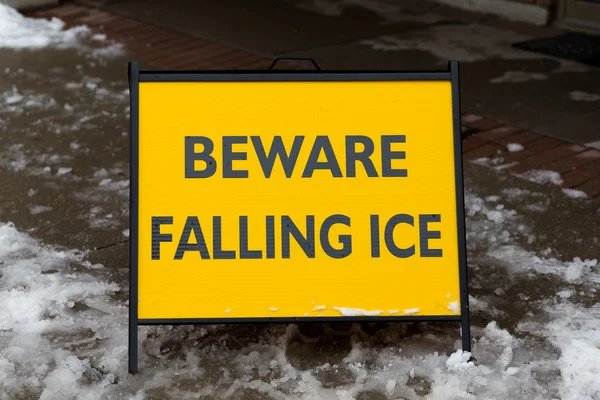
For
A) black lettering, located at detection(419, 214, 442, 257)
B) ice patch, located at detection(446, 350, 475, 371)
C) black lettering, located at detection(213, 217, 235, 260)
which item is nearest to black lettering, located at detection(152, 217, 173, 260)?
black lettering, located at detection(213, 217, 235, 260)

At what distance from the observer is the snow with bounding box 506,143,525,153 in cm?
545

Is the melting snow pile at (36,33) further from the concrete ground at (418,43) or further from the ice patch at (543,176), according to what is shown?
the ice patch at (543,176)

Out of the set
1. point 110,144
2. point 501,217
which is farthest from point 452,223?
point 110,144

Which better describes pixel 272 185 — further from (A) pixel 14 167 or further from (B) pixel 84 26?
(B) pixel 84 26

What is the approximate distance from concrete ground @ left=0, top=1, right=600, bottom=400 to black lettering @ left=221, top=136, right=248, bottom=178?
0.65 metres

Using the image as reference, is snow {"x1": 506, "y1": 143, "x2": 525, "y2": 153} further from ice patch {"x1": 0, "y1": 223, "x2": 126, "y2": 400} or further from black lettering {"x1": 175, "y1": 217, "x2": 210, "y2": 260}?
black lettering {"x1": 175, "y1": 217, "x2": 210, "y2": 260}

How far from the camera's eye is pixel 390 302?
11.1 ft

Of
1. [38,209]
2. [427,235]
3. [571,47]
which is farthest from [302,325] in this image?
[571,47]

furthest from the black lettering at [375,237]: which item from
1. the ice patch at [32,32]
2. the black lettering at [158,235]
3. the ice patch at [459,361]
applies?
the ice patch at [32,32]

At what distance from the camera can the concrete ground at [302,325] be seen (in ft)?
11.0

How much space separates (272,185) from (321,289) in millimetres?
400

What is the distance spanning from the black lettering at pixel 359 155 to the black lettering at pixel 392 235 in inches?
6.7

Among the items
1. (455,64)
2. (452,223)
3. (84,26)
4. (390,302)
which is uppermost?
(455,64)

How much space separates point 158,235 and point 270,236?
39 centimetres
